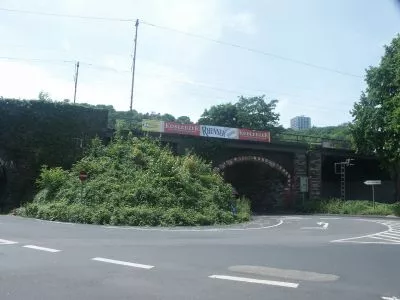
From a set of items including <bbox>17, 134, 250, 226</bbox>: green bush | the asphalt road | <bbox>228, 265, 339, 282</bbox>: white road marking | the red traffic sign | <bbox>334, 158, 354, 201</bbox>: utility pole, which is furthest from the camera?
<bbox>334, 158, 354, 201</bbox>: utility pole

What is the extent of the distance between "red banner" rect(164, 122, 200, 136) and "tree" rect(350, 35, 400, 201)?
576 inches

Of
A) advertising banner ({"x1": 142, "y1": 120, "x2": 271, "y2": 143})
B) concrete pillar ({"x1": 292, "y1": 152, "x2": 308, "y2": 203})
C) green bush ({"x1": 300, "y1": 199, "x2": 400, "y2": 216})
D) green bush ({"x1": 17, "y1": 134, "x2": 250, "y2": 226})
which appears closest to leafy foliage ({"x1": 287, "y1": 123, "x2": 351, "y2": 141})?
concrete pillar ({"x1": 292, "y1": 152, "x2": 308, "y2": 203})

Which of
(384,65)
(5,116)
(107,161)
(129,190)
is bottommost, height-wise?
(129,190)

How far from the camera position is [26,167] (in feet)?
113

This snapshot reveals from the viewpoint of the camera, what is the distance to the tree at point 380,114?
4169 cm

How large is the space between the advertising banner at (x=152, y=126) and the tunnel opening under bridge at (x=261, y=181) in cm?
947

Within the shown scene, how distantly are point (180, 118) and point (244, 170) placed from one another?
115 feet

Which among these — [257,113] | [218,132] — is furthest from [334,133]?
[218,132]

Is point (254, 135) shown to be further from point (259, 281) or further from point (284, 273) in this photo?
point (259, 281)

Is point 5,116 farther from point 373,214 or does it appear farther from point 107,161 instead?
point 373,214

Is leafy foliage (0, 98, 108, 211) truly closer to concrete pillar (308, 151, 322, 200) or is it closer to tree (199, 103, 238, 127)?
concrete pillar (308, 151, 322, 200)

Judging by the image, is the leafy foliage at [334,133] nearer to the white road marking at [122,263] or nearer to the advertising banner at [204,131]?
the advertising banner at [204,131]

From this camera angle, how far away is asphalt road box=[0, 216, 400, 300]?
741cm

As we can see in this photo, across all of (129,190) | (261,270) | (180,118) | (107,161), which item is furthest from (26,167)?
(180,118)
